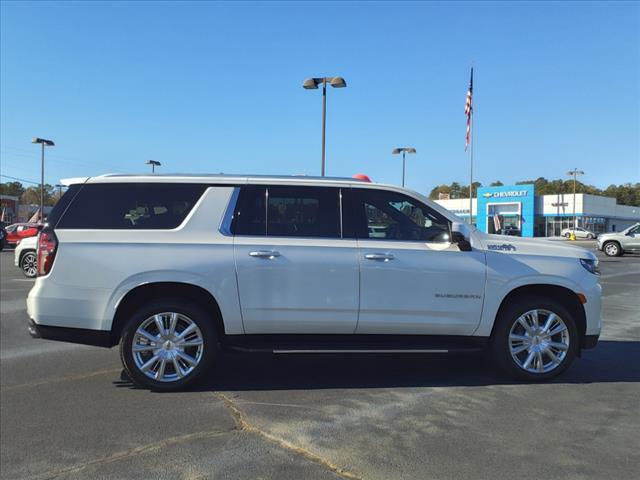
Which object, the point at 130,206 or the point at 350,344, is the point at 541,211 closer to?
the point at 350,344

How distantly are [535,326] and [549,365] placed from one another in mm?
428

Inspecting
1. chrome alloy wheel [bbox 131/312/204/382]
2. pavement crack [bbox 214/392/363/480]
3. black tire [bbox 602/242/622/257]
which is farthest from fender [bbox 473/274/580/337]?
black tire [bbox 602/242/622/257]

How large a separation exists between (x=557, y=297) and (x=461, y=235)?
4.22ft

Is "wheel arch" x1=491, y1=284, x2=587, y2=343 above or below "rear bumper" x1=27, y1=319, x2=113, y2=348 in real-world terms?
above

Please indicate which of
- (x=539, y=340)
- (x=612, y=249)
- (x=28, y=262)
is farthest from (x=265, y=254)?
(x=612, y=249)

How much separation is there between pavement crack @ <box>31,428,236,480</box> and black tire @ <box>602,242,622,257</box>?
1069 inches

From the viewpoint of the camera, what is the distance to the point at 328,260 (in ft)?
16.3

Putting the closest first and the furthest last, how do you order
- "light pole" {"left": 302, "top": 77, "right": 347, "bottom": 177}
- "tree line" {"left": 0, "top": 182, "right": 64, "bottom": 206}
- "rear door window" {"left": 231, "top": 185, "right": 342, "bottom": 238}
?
1. "rear door window" {"left": 231, "top": 185, "right": 342, "bottom": 238}
2. "light pole" {"left": 302, "top": 77, "right": 347, "bottom": 177}
3. "tree line" {"left": 0, "top": 182, "right": 64, "bottom": 206}

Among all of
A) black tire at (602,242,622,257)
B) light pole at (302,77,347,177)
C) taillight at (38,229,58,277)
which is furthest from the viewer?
black tire at (602,242,622,257)

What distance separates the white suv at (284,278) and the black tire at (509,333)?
12mm

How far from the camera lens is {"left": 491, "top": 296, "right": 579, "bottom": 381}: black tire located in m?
5.20

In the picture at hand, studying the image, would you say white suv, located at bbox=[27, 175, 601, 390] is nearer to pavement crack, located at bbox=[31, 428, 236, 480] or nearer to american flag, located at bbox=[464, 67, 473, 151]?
pavement crack, located at bbox=[31, 428, 236, 480]

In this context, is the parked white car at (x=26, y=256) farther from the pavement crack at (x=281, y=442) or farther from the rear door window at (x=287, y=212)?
the pavement crack at (x=281, y=442)

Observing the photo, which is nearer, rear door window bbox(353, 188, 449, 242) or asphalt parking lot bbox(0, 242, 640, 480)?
asphalt parking lot bbox(0, 242, 640, 480)
